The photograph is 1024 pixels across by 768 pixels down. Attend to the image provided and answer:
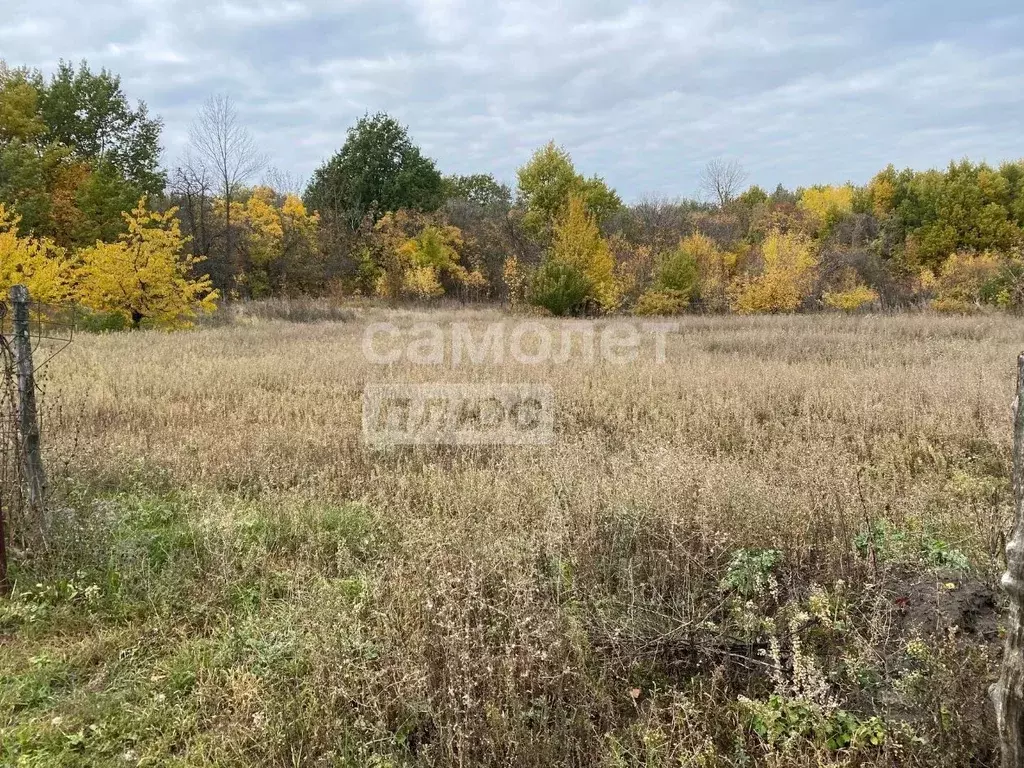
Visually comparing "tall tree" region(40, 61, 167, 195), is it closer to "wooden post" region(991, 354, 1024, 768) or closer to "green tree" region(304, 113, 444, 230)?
"green tree" region(304, 113, 444, 230)

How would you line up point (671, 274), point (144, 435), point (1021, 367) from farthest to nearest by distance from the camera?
point (671, 274) < point (144, 435) < point (1021, 367)

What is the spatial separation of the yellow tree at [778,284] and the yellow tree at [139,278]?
21.9 meters

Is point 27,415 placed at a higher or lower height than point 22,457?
higher

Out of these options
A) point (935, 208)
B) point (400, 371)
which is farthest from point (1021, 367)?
point (935, 208)

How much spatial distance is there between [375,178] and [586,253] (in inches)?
849

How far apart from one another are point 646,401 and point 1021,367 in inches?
253

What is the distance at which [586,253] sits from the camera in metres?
27.1

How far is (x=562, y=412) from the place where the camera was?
26.1 feet

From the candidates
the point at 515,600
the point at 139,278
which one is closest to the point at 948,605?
the point at 515,600

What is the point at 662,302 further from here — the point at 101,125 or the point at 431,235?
the point at 101,125

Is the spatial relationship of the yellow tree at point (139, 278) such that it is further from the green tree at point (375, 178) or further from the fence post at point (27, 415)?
the green tree at point (375, 178)

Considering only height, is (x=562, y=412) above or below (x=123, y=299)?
below

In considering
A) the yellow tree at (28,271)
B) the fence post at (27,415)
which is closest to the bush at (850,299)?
the yellow tree at (28,271)

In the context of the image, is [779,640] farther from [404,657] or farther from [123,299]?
[123,299]
